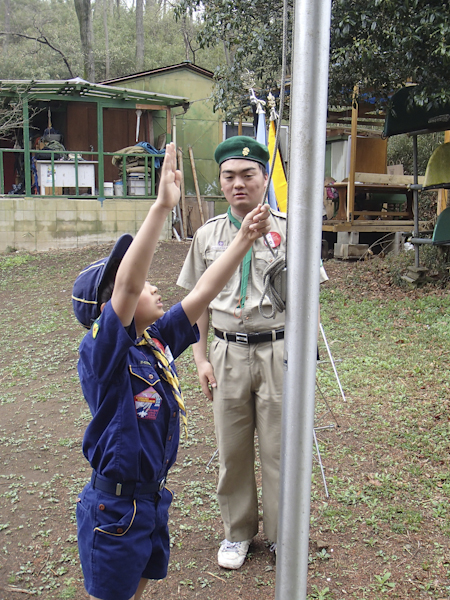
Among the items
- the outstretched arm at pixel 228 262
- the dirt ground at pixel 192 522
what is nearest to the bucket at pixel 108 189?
the dirt ground at pixel 192 522

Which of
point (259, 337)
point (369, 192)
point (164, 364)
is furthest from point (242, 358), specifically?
point (369, 192)

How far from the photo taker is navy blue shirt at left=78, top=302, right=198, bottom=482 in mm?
1787

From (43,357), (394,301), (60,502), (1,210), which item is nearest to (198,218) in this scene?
(1,210)

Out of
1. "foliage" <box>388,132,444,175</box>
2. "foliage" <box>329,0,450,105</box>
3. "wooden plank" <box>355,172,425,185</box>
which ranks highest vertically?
"foliage" <box>329,0,450,105</box>

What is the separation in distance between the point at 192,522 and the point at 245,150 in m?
2.17

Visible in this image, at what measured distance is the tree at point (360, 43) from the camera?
660 cm

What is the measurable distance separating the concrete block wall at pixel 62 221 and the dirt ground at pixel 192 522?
8178 mm

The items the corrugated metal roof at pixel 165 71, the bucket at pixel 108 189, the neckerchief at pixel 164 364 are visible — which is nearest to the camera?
the neckerchief at pixel 164 364

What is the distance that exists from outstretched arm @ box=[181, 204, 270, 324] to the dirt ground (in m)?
1.56

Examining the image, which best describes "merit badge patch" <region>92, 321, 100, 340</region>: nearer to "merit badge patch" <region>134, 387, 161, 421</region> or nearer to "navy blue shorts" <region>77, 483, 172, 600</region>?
"merit badge patch" <region>134, 387, 161, 421</region>

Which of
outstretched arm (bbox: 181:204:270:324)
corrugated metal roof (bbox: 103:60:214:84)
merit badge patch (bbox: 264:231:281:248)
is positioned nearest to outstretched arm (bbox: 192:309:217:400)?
merit badge patch (bbox: 264:231:281:248)

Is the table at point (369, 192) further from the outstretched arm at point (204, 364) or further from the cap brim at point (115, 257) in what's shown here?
the cap brim at point (115, 257)

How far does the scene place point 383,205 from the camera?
43.2 ft

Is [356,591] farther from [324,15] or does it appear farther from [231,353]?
[324,15]
